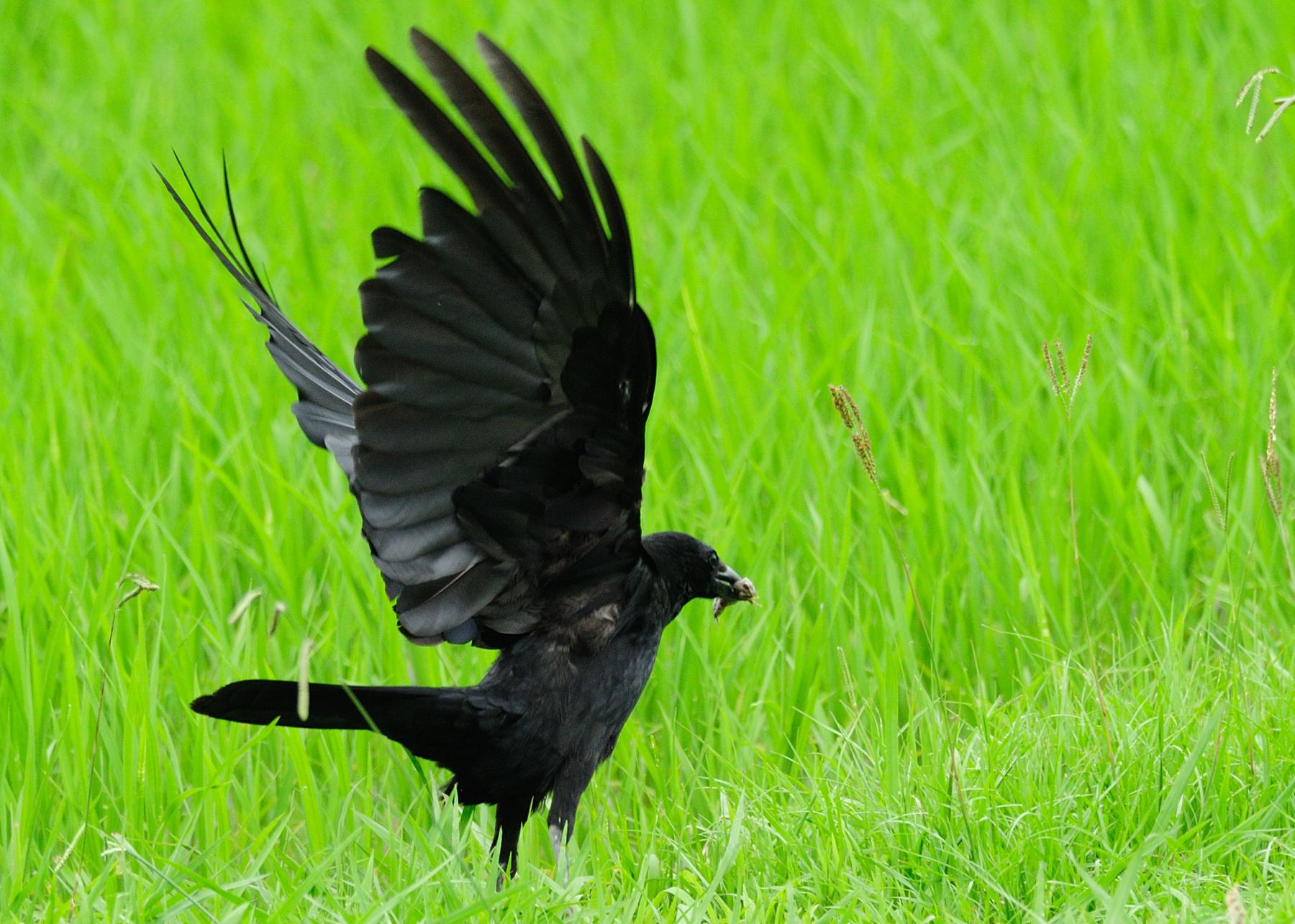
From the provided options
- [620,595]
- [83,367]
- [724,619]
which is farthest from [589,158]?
[83,367]

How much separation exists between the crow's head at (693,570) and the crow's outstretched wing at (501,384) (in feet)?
0.52

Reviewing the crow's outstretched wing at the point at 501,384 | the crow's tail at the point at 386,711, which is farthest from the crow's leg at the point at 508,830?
the crow's outstretched wing at the point at 501,384

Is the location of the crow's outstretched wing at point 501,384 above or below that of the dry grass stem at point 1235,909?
above

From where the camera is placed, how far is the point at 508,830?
2998 mm

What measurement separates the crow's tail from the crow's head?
1.46 ft

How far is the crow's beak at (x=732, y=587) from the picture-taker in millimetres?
3135

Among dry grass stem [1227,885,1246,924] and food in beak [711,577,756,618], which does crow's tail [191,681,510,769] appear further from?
dry grass stem [1227,885,1246,924]

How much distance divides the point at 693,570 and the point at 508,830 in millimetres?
624

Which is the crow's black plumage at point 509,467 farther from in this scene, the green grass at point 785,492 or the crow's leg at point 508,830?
the green grass at point 785,492

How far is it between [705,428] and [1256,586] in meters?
1.43

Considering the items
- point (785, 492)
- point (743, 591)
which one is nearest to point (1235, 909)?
point (743, 591)

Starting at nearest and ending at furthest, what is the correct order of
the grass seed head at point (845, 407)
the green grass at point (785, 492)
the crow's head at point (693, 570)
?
the grass seed head at point (845, 407) < the green grass at point (785, 492) < the crow's head at point (693, 570)

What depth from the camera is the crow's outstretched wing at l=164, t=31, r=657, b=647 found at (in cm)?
226

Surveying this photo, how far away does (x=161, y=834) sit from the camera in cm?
295
